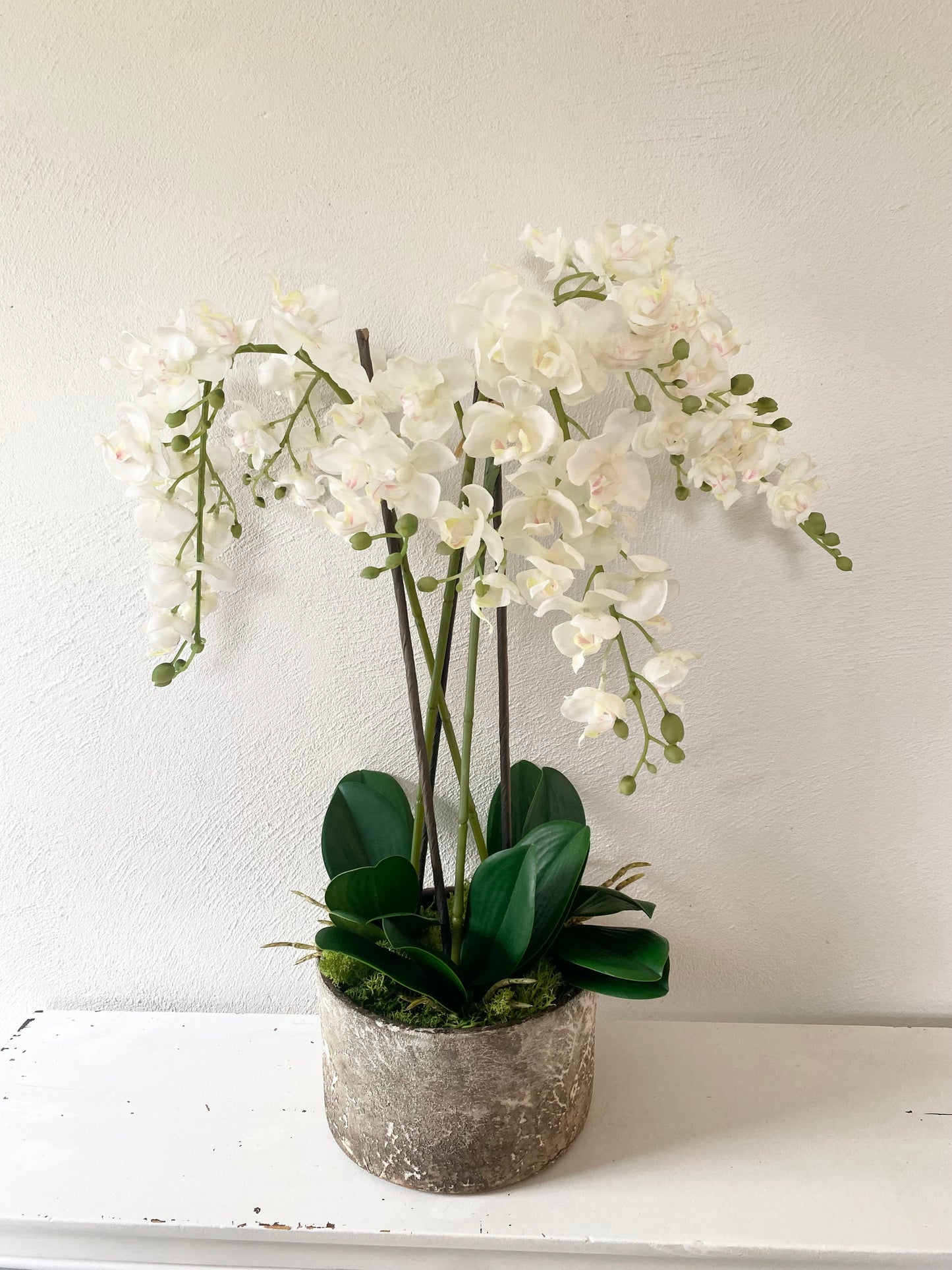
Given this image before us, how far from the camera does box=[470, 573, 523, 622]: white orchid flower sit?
2.07 feet

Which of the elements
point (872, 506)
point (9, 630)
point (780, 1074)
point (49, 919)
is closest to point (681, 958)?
point (780, 1074)

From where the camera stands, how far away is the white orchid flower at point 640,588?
67 cm

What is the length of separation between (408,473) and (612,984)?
478 mm

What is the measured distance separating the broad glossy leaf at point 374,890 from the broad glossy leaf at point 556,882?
0.11m

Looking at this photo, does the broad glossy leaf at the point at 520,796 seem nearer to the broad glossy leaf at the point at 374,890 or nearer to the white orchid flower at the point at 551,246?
the broad glossy leaf at the point at 374,890

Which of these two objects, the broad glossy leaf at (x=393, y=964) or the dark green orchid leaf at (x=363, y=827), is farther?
the dark green orchid leaf at (x=363, y=827)

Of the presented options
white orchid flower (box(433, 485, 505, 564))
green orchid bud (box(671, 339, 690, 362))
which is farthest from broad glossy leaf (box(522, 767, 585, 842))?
green orchid bud (box(671, 339, 690, 362))

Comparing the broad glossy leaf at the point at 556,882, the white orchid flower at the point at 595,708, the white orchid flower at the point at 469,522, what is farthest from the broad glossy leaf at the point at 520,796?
the white orchid flower at the point at 469,522

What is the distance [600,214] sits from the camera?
86 cm

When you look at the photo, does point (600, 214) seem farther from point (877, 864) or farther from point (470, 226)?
point (877, 864)

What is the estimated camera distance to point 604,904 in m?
0.86

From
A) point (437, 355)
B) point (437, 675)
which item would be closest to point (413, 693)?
point (437, 675)

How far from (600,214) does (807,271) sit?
21 centimetres

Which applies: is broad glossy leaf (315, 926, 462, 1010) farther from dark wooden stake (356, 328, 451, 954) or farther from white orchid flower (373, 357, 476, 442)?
white orchid flower (373, 357, 476, 442)
